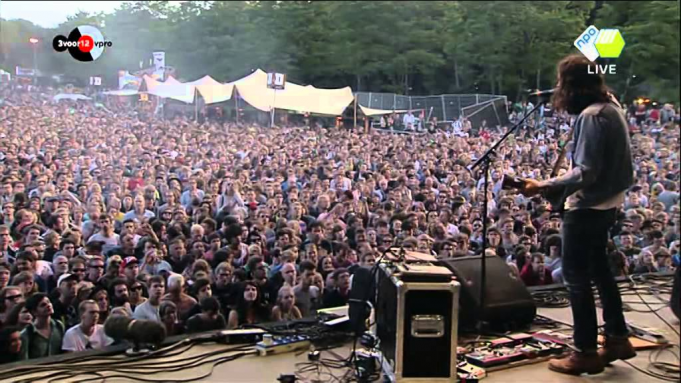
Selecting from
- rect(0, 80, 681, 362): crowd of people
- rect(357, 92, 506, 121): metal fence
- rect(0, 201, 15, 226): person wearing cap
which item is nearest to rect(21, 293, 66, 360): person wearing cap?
rect(0, 80, 681, 362): crowd of people

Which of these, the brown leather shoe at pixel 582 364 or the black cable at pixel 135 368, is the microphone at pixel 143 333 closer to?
the black cable at pixel 135 368

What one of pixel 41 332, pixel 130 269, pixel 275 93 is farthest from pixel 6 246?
pixel 275 93

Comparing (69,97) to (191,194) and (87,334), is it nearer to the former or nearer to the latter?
(191,194)

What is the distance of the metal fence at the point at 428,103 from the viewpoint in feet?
15.2

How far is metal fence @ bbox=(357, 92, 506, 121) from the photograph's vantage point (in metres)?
4.64

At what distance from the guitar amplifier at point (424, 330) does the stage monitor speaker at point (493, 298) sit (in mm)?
609

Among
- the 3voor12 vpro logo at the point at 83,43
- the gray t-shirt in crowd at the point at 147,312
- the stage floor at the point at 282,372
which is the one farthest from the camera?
the 3voor12 vpro logo at the point at 83,43

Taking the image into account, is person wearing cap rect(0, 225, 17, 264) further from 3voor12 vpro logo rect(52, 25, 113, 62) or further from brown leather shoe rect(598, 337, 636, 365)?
brown leather shoe rect(598, 337, 636, 365)

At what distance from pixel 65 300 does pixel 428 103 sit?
2719 mm

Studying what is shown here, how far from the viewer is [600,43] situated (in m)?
4.40

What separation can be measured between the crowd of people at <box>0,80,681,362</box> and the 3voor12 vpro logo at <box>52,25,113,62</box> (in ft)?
1.45

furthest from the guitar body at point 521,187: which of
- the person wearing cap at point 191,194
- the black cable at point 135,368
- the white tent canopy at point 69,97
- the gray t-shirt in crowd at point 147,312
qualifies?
the white tent canopy at point 69,97

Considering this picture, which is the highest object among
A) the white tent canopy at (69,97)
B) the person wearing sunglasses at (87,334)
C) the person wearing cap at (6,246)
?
the white tent canopy at (69,97)

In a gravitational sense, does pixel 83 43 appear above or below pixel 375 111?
above
